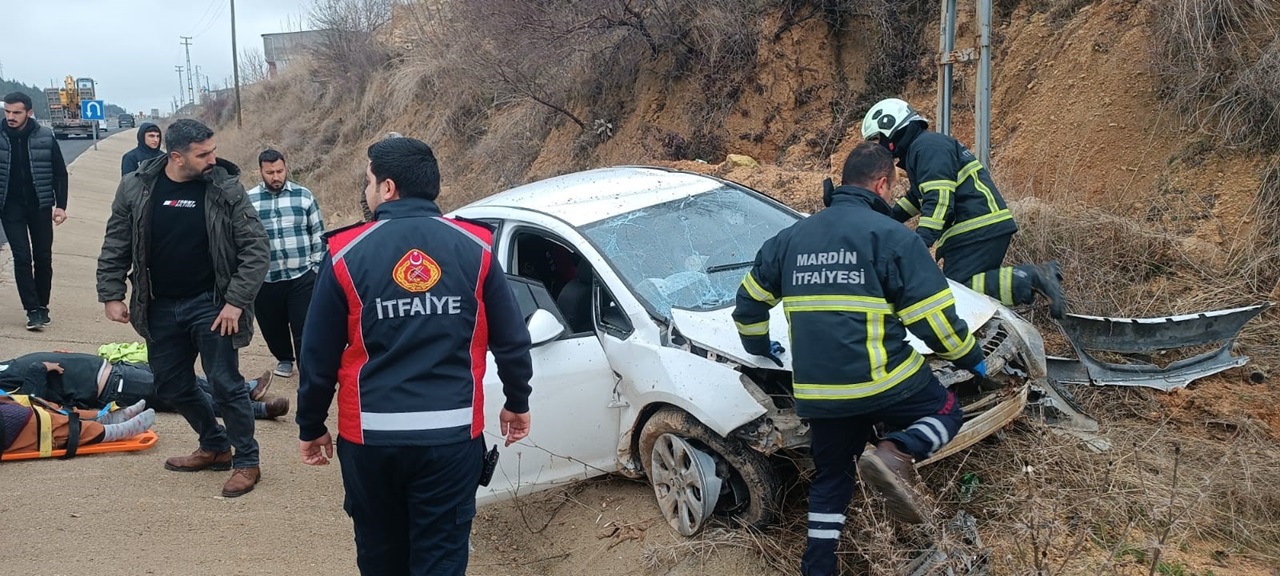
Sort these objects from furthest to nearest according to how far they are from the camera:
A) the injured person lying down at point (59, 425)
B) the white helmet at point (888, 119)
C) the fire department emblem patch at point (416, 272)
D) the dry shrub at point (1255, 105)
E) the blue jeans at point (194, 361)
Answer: the dry shrub at point (1255, 105), the injured person lying down at point (59, 425), the white helmet at point (888, 119), the blue jeans at point (194, 361), the fire department emblem patch at point (416, 272)

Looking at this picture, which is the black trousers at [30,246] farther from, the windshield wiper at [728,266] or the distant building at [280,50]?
the distant building at [280,50]

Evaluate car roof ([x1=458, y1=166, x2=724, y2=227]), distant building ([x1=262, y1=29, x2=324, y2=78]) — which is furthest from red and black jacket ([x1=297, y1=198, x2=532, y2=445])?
distant building ([x1=262, y1=29, x2=324, y2=78])

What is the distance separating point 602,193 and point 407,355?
231 centimetres

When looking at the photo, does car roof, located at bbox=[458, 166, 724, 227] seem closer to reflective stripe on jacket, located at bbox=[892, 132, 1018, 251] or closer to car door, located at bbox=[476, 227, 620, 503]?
car door, located at bbox=[476, 227, 620, 503]

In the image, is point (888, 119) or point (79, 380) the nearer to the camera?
point (888, 119)

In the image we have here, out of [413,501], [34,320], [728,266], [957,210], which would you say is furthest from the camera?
[34,320]

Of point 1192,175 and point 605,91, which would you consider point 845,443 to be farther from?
point 605,91

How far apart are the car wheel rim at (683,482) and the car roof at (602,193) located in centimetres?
117

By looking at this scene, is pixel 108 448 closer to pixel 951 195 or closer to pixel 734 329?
pixel 734 329

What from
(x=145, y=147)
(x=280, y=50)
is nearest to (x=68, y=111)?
(x=280, y=50)

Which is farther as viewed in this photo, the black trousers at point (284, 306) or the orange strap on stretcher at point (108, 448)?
the black trousers at point (284, 306)

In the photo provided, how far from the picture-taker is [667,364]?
12.2 ft

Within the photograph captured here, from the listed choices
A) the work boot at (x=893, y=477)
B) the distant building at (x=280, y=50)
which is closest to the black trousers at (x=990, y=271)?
the work boot at (x=893, y=477)

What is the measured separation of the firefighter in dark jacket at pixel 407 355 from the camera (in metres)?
2.57
